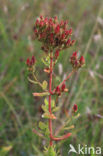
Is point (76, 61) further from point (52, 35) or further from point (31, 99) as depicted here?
point (31, 99)

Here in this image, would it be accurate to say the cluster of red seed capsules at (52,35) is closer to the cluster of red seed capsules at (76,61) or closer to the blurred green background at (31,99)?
the cluster of red seed capsules at (76,61)

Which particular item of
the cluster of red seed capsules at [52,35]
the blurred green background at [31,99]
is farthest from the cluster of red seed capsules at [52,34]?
the blurred green background at [31,99]

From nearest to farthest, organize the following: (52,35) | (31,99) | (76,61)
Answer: (52,35), (76,61), (31,99)

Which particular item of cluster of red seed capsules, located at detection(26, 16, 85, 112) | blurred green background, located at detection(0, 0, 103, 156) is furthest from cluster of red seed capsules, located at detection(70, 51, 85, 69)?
blurred green background, located at detection(0, 0, 103, 156)

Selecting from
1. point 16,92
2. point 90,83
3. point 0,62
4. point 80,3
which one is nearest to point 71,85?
point 90,83

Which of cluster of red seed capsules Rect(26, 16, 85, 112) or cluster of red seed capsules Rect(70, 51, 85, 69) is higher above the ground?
cluster of red seed capsules Rect(26, 16, 85, 112)

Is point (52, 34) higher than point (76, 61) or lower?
higher

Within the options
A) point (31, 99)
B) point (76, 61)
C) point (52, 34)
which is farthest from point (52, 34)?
point (31, 99)

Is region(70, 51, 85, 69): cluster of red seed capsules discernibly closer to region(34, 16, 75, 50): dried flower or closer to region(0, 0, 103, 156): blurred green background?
region(34, 16, 75, 50): dried flower

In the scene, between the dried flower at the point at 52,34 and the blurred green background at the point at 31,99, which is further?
the blurred green background at the point at 31,99
